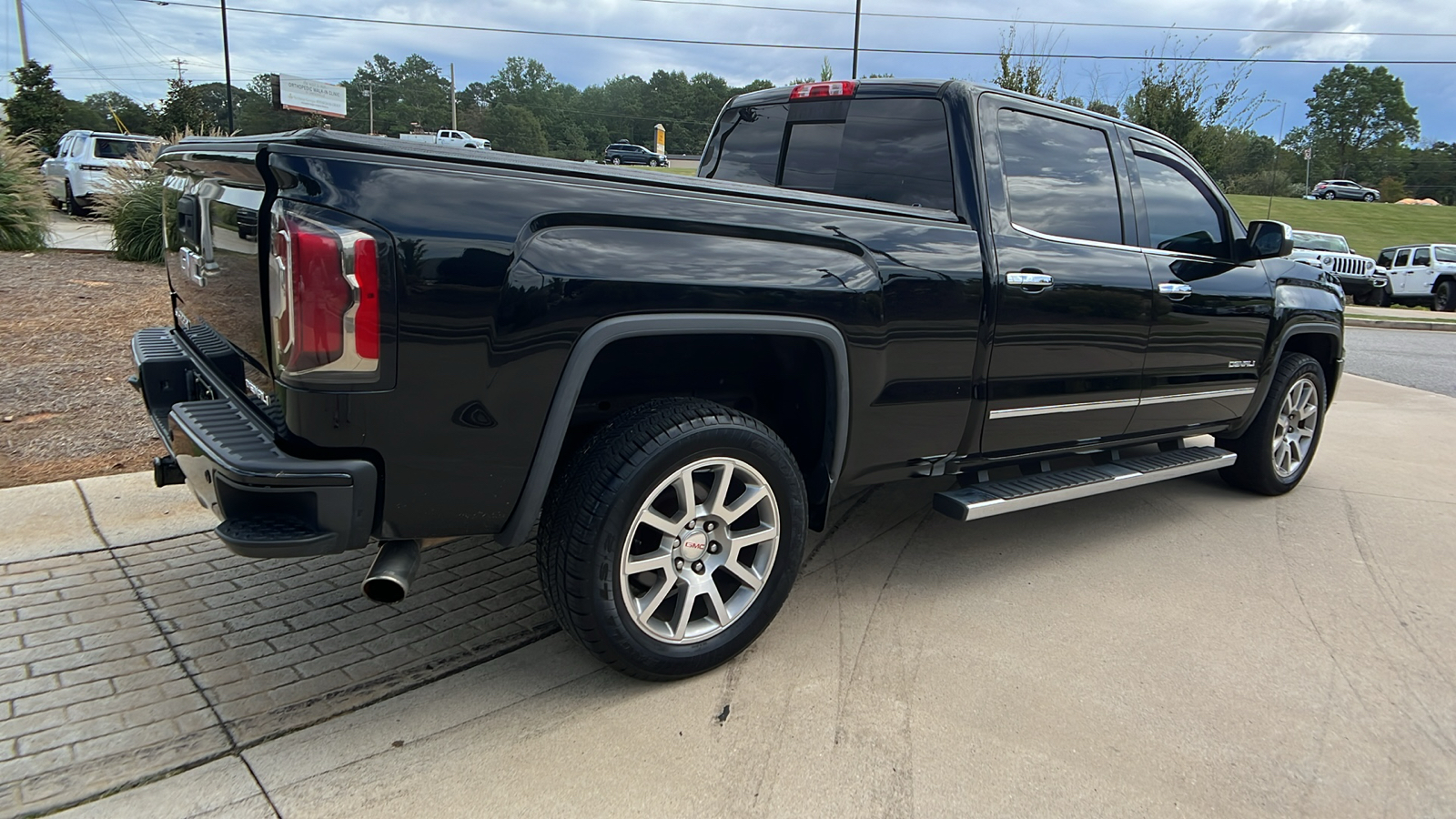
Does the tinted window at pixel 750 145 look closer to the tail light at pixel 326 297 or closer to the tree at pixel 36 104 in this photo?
the tail light at pixel 326 297

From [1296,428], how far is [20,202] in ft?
47.0

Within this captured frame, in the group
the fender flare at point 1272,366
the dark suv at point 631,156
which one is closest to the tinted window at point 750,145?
the fender flare at point 1272,366

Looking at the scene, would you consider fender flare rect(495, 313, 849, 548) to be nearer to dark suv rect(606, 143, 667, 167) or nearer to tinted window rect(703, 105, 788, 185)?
tinted window rect(703, 105, 788, 185)

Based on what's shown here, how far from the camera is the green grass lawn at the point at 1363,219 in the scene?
140 ft

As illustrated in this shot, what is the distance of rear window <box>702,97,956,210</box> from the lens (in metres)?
3.69

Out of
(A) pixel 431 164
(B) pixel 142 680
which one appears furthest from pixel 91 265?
(A) pixel 431 164

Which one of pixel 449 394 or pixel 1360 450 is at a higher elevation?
pixel 449 394

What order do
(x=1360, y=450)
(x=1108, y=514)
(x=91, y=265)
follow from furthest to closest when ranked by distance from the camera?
(x=91, y=265)
(x=1360, y=450)
(x=1108, y=514)

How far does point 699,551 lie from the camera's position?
9.55 ft

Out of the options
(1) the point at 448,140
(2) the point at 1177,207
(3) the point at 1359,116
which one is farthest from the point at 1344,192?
(1) the point at 448,140

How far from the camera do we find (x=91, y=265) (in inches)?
436

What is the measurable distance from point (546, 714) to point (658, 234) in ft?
4.76

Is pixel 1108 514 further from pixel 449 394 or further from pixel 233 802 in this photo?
pixel 233 802

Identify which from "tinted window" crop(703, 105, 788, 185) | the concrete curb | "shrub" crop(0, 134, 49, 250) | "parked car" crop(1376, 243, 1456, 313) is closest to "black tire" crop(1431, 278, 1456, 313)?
"parked car" crop(1376, 243, 1456, 313)
